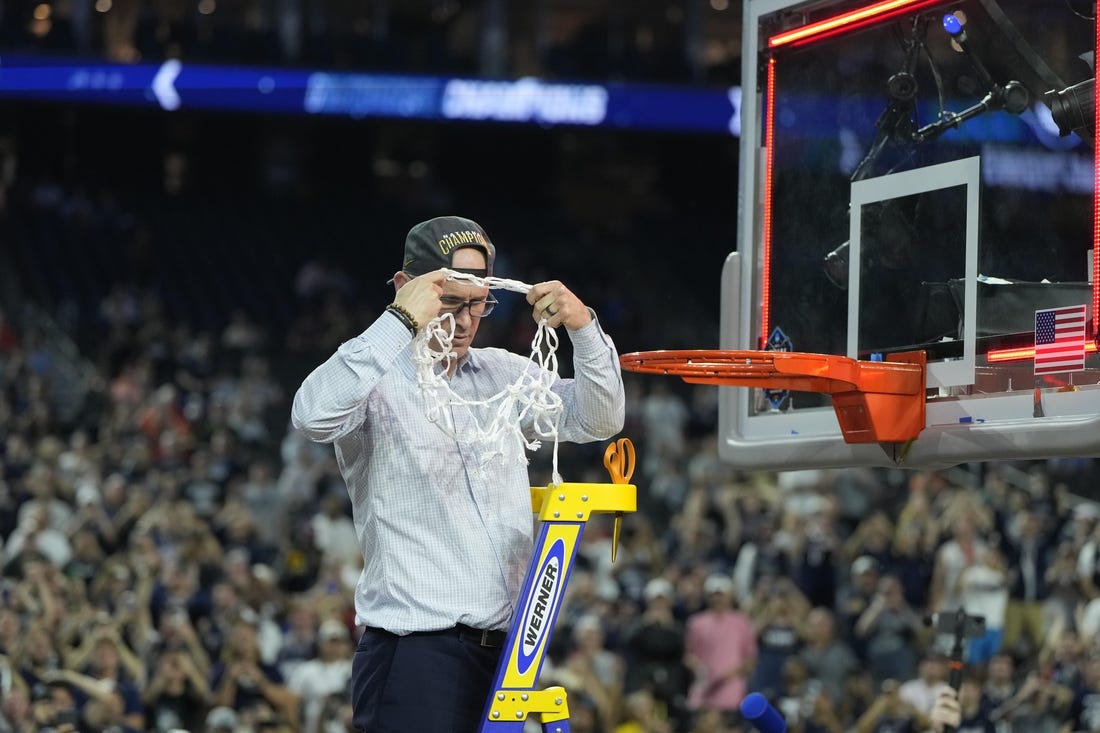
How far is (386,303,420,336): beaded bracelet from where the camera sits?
155 inches

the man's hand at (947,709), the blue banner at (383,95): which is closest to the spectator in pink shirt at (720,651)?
the man's hand at (947,709)

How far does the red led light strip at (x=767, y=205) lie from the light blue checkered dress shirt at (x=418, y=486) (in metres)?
1.49

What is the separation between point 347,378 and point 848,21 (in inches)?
96.4

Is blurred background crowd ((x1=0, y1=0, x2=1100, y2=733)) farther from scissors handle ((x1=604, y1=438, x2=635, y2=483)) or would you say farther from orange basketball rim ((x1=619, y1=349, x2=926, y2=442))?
orange basketball rim ((x1=619, y1=349, x2=926, y2=442))

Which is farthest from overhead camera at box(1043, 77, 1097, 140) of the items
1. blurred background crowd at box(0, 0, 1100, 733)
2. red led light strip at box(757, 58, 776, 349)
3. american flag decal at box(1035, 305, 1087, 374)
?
blurred background crowd at box(0, 0, 1100, 733)

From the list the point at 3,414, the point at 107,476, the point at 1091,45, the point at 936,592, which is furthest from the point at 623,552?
the point at 1091,45

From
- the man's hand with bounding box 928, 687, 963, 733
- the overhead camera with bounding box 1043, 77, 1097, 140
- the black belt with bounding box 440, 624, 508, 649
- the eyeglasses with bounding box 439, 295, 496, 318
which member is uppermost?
the overhead camera with bounding box 1043, 77, 1097, 140

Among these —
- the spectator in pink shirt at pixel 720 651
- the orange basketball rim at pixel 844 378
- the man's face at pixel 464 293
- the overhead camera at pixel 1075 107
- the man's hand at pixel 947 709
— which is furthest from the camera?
the spectator in pink shirt at pixel 720 651

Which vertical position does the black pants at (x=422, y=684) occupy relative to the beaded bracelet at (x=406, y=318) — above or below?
below

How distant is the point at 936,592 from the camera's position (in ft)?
40.4

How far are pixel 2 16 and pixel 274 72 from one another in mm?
3448

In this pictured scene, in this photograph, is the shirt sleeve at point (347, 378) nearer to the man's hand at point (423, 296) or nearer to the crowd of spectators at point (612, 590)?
the man's hand at point (423, 296)

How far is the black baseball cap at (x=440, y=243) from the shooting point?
4.15 m

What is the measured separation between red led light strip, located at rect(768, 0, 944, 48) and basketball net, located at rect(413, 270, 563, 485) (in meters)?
1.77
